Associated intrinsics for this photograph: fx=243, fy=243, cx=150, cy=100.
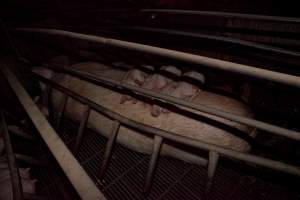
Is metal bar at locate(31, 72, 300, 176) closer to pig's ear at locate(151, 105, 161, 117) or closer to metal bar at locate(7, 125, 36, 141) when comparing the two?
pig's ear at locate(151, 105, 161, 117)

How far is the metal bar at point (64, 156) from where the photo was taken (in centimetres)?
108

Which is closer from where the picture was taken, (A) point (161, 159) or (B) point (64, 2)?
(A) point (161, 159)

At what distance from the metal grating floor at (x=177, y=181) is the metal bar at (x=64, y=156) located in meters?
0.96

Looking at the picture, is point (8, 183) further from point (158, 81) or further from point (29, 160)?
point (158, 81)

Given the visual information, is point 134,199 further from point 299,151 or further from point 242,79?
point 242,79

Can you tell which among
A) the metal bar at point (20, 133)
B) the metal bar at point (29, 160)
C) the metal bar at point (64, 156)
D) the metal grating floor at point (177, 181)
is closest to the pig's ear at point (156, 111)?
the metal grating floor at point (177, 181)

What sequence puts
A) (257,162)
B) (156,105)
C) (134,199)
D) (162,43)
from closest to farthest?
(257,162) → (134,199) → (156,105) → (162,43)

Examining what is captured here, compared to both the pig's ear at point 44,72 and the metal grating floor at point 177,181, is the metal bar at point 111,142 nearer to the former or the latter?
the metal grating floor at point 177,181

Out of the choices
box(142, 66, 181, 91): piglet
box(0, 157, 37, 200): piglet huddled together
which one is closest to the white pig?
box(142, 66, 181, 91): piglet

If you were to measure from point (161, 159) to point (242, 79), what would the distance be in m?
1.50

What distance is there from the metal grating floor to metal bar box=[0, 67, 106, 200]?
0.96 metres

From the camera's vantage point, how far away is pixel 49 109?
11.3 ft

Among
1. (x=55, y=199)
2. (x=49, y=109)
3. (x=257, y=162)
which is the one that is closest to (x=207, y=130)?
(x=257, y=162)

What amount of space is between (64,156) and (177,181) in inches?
52.3
